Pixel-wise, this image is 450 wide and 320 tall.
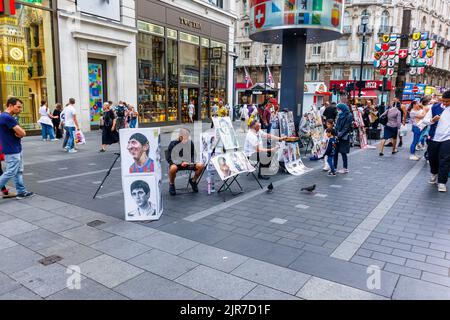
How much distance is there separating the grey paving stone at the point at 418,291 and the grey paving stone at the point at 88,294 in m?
2.57

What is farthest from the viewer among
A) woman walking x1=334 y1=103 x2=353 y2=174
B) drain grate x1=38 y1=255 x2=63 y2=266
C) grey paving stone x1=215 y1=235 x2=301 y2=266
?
woman walking x1=334 y1=103 x2=353 y2=174

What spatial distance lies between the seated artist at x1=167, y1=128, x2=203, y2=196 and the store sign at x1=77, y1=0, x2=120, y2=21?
12.2 metres

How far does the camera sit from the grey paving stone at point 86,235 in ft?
14.9

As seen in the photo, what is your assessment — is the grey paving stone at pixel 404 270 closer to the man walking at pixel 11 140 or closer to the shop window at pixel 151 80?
the man walking at pixel 11 140

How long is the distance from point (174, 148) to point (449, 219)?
4.75m

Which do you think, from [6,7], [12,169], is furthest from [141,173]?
[6,7]

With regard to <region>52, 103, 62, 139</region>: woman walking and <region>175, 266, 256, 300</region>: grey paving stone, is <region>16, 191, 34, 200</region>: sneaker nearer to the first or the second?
<region>175, 266, 256, 300</region>: grey paving stone

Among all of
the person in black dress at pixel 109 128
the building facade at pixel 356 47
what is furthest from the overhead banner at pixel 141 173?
the building facade at pixel 356 47

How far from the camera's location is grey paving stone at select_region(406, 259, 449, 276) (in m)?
3.71

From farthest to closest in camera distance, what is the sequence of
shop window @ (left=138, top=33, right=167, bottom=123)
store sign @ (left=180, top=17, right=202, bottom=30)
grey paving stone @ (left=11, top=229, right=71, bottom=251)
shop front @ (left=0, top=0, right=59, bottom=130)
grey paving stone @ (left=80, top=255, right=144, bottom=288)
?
Answer: 1. store sign @ (left=180, top=17, right=202, bottom=30)
2. shop window @ (left=138, top=33, right=167, bottom=123)
3. shop front @ (left=0, top=0, right=59, bottom=130)
4. grey paving stone @ (left=11, top=229, right=71, bottom=251)
5. grey paving stone @ (left=80, top=255, right=144, bottom=288)

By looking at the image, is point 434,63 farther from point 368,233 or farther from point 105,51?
point 368,233

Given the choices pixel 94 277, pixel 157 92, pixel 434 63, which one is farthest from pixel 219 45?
pixel 434 63

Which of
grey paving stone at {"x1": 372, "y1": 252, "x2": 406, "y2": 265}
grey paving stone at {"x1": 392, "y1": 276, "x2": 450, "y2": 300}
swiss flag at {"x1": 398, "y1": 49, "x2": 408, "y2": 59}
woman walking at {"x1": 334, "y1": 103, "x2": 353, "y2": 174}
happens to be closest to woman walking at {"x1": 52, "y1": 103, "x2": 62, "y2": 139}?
woman walking at {"x1": 334, "y1": 103, "x2": 353, "y2": 174}

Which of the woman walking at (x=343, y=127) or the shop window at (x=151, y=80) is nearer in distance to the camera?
the woman walking at (x=343, y=127)
